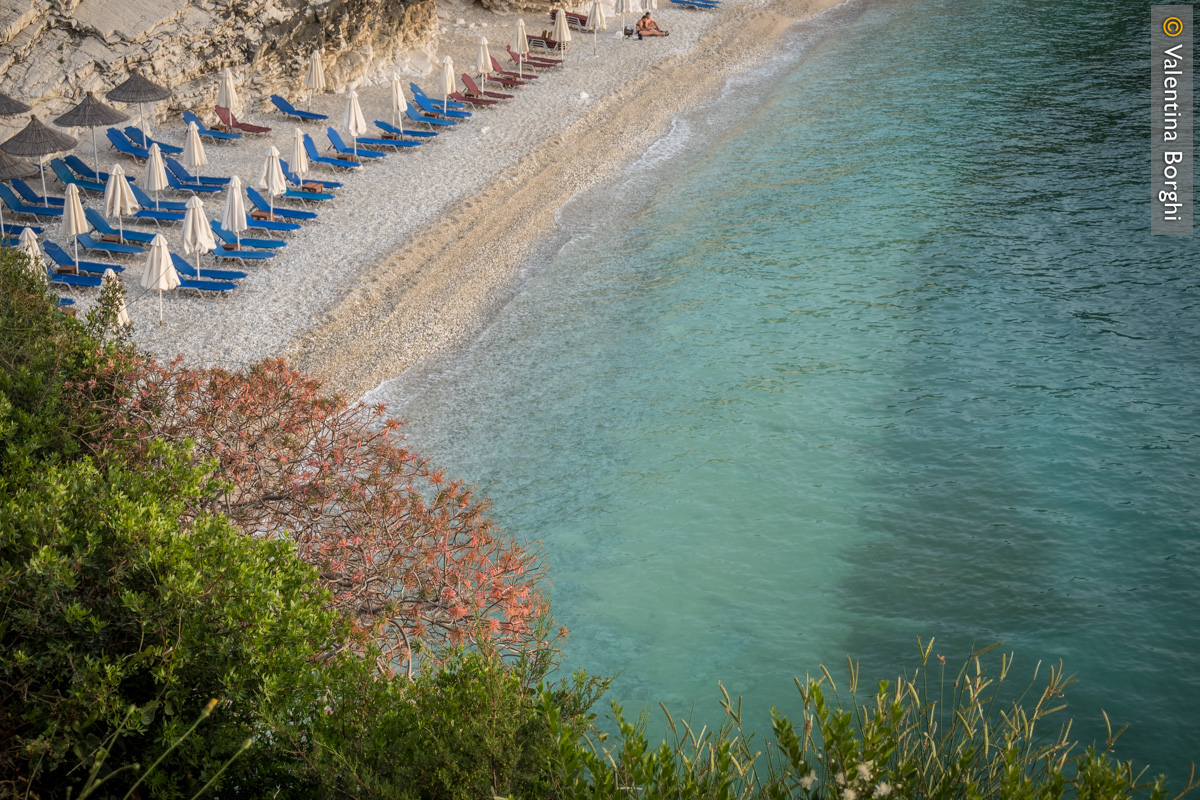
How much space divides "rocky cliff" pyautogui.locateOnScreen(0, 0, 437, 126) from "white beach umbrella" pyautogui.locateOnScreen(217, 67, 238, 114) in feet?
1.80

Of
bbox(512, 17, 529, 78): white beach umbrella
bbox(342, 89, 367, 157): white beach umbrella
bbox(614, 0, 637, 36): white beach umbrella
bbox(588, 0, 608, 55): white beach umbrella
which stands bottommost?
bbox(342, 89, 367, 157): white beach umbrella

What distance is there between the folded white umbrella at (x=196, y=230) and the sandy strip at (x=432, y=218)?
0.92m

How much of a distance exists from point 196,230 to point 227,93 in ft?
27.7

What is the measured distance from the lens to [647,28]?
33344mm

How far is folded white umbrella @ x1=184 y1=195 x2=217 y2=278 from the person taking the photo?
655 inches

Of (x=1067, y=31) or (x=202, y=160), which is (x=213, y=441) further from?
(x=1067, y=31)

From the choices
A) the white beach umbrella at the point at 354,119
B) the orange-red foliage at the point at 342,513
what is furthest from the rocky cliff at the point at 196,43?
the orange-red foliage at the point at 342,513

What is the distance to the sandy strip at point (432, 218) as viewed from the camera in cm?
1641

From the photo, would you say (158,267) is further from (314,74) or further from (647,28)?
(647,28)

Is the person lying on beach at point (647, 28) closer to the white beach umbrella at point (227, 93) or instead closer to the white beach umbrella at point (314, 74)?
the white beach umbrella at point (314, 74)

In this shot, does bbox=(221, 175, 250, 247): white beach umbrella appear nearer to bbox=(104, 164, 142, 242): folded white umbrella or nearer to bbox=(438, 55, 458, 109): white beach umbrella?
bbox=(104, 164, 142, 242): folded white umbrella

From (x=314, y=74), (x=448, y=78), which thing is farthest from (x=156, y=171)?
(x=448, y=78)

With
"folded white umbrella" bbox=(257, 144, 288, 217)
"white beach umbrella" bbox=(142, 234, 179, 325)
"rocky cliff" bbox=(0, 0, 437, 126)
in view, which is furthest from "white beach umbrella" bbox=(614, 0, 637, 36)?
"white beach umbrella" bbox=(142, 234, 179, 325)

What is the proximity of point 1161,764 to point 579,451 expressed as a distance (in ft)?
28.1
